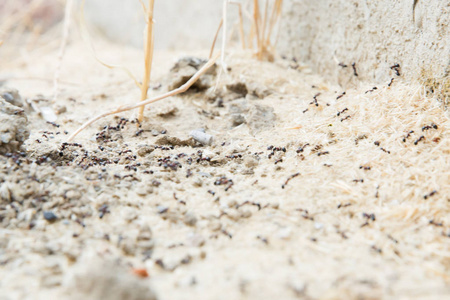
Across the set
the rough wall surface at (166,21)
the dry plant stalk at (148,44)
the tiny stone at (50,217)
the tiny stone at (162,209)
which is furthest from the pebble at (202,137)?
the rough wall surface at (166,21)

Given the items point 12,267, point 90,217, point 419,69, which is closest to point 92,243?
point 90,217

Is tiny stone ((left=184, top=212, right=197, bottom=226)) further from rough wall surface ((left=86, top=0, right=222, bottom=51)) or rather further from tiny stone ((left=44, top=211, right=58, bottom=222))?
rough wall surface ((left=86, top=0, right=222, bottom=51))

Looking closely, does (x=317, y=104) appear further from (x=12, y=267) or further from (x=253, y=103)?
(x=12, y=267)

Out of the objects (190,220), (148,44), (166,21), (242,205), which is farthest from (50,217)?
(166,21)

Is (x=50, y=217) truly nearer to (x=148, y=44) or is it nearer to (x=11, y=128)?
(x=11, y=128)

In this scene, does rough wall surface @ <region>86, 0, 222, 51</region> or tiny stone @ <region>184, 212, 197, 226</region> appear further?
rough wall surface @ <region>86, 0, 222, 51</region>

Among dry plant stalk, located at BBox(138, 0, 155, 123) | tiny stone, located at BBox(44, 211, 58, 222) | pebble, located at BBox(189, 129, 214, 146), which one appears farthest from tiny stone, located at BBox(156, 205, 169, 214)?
dry plant stalk, located at BBox(138, 0, 155, 123)

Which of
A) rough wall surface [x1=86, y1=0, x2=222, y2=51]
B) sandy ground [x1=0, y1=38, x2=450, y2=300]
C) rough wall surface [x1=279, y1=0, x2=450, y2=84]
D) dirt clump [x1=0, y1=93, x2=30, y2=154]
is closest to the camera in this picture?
sandy ground [x1=0, y1=38, x2=450, y2=300]

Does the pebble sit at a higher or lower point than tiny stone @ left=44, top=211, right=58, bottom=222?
lower
